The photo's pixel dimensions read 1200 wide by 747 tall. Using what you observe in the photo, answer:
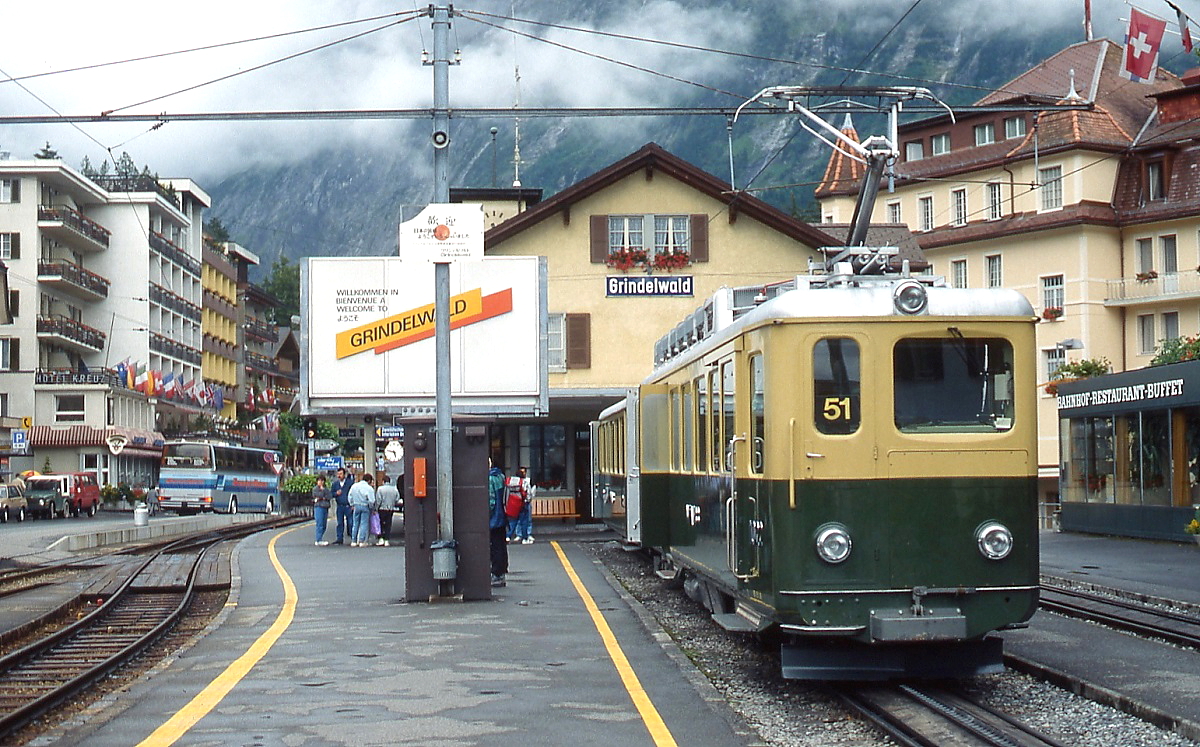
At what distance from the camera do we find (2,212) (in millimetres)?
80125

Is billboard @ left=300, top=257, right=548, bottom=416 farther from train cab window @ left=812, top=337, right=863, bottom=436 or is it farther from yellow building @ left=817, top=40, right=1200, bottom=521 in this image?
yellow building @ left=817, top=40, right=1200, bottom=521

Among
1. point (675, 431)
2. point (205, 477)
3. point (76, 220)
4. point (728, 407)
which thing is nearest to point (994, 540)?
point (728, 407)

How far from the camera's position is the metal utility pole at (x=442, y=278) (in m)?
17.4

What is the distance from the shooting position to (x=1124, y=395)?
3116cm

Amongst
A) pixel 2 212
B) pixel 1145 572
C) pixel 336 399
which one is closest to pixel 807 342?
pixel 1145 572

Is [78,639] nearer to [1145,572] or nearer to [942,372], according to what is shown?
[942,372]

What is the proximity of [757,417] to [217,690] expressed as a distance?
4.04 m

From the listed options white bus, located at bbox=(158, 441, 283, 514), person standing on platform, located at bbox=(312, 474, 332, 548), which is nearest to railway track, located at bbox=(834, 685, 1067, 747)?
person standing on platform, located at bbox=(312, 474, 332, 548)

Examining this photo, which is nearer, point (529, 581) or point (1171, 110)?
point (529, 581)

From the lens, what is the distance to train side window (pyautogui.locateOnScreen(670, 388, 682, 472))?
15.4m

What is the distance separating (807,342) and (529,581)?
34.8 ft

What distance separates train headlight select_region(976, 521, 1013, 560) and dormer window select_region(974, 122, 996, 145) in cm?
5858

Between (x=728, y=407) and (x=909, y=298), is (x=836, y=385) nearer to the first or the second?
(x=909, y=298)

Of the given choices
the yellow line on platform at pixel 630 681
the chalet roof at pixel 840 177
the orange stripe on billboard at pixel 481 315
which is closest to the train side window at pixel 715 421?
the yellow line on platform at pixel 630 681
